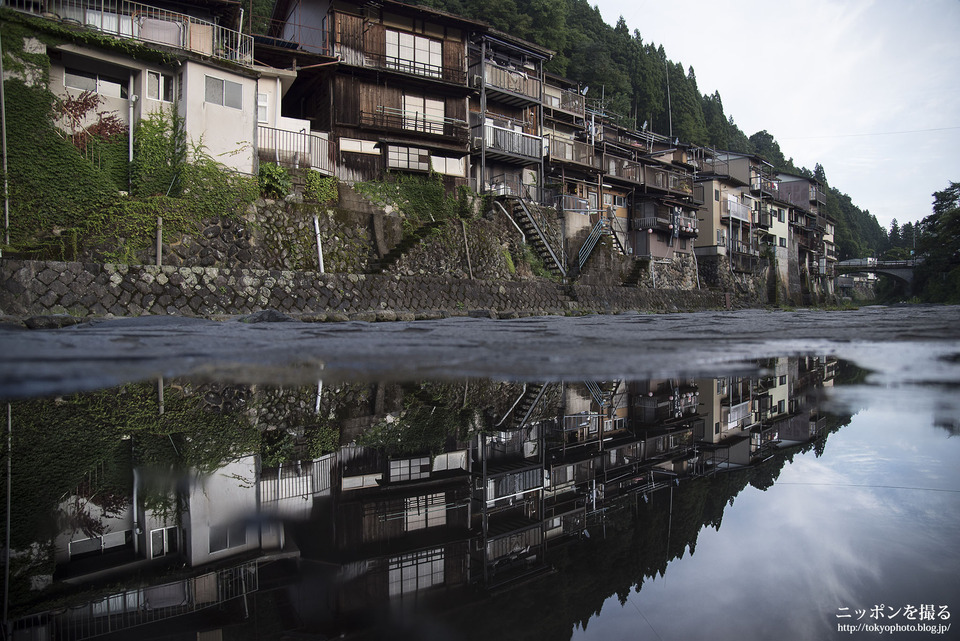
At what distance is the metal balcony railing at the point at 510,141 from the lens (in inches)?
1123

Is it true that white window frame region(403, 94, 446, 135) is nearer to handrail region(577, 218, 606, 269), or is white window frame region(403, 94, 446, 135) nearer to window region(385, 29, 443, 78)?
window region(385, 29, 443, 78)

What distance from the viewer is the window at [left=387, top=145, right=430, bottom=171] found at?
24.8 meters

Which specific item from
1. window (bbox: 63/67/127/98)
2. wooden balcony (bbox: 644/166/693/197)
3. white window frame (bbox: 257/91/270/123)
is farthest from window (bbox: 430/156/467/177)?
wooden balcony (bbox: 644/166/693/197)

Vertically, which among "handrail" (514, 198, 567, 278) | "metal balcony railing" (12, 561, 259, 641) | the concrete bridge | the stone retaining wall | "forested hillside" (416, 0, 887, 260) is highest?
"forested hillside" (416, 0, 887, 260)

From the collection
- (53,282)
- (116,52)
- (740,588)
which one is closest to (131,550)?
(740,588)

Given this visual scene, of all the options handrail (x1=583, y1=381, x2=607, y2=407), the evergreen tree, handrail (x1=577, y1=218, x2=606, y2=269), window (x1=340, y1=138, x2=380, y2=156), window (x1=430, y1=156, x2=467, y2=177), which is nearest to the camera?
handrail (x1=583, y1=381, x2=607, y2=407)

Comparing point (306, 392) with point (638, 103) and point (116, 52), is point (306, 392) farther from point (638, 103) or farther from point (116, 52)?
point (638, 103)

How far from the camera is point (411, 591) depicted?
124cm

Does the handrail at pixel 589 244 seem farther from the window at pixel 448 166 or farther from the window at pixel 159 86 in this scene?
the window at pixel 159 86

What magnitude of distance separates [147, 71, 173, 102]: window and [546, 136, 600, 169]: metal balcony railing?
782 inches

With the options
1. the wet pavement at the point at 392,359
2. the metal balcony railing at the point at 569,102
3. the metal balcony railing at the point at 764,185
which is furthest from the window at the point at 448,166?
the metal balcony railing at the point at 764,185

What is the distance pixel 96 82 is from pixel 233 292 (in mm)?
8026

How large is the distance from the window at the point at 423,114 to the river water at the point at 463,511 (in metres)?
24.3

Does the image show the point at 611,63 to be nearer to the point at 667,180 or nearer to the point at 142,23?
the point at 667,180
